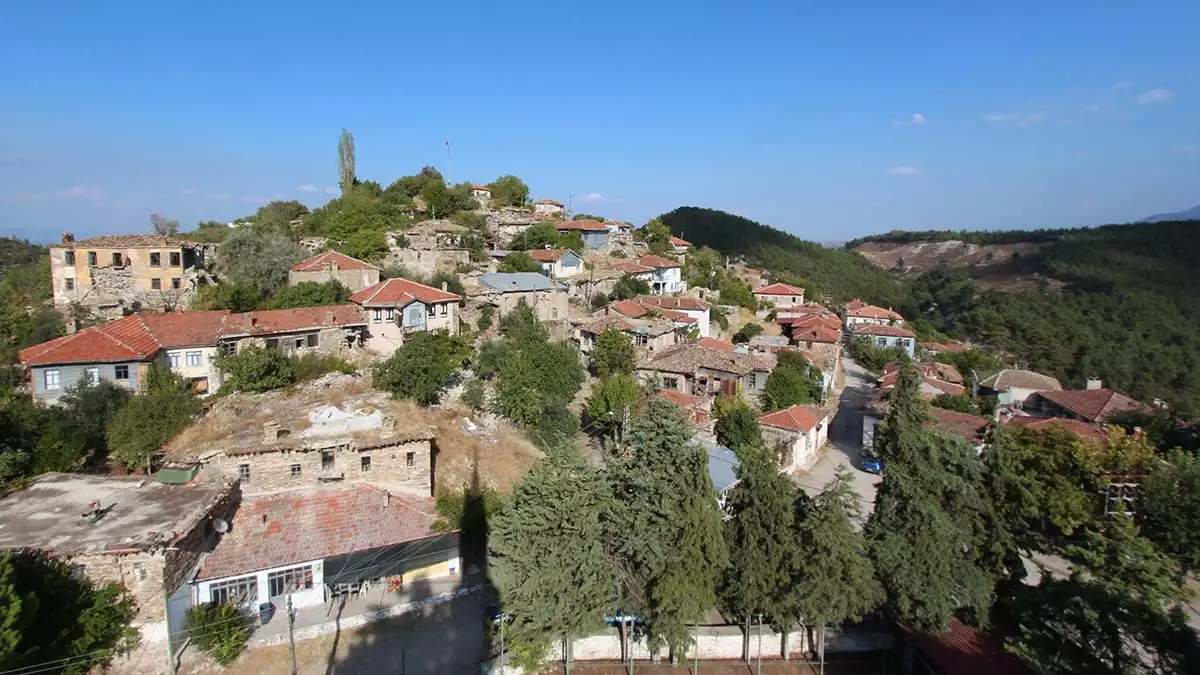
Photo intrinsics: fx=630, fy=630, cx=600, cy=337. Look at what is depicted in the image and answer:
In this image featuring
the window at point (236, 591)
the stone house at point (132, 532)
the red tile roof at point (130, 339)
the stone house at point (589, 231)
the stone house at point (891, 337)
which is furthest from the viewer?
the stone house at point (891, 337)

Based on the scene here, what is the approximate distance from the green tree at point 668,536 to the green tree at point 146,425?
1254cm

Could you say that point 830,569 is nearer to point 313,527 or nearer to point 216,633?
point 313,527

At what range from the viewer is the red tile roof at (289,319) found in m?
21.4

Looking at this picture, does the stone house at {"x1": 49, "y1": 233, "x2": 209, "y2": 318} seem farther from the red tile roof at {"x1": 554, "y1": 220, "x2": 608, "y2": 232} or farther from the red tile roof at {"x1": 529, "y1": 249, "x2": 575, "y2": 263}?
the red tile roof at {"x1": 554, "y1": 220, "x2": 608, "y2": 232}

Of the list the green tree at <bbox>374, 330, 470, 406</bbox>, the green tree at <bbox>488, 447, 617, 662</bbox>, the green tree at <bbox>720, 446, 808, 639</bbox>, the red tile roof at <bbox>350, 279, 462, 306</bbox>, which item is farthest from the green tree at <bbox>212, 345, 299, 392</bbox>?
the green tree at <bbox>720, 446, 808, 639</bbox>

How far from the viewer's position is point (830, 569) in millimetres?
11695

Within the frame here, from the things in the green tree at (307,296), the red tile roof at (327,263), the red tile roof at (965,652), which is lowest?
the red tile roof at (965,652)

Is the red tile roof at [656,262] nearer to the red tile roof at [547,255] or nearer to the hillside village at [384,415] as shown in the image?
the hillside village at [384,415]

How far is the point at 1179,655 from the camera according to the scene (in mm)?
9188

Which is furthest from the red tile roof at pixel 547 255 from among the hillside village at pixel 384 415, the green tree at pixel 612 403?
the green tree at pixel 612 403

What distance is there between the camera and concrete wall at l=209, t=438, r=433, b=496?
50.8 feet

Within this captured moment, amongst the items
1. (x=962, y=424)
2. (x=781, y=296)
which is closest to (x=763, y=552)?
(x=962, y=424)

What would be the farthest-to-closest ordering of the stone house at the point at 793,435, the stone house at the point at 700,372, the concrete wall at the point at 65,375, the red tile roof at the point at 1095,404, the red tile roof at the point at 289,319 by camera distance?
the red tile roof at the point at 1095,404, the stone house at the point at 700,372, the stone house at the point at 793,435, the red tile roof at the point at 289,319, the concrete wall at the point at 65,375

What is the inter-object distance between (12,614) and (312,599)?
5.46 m
